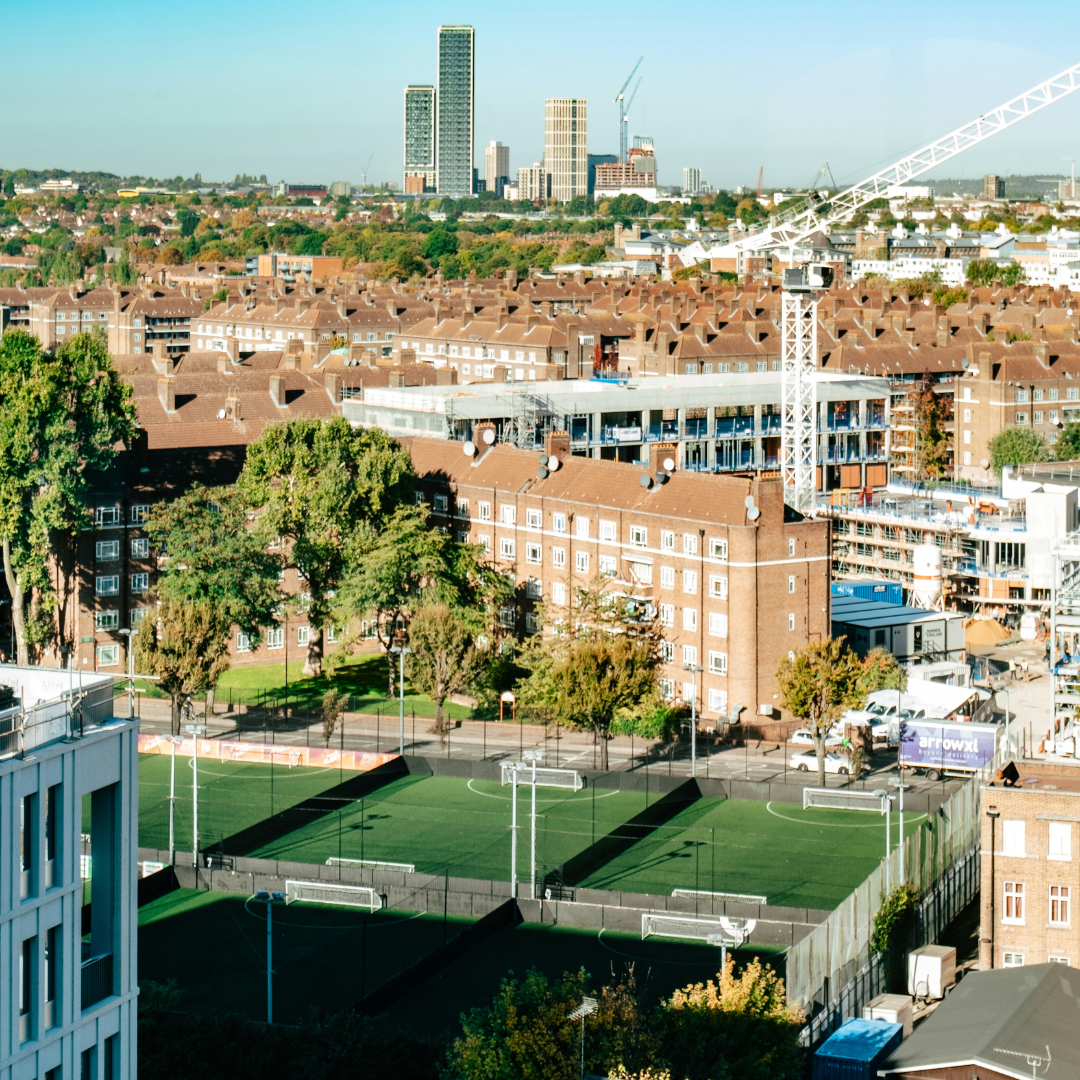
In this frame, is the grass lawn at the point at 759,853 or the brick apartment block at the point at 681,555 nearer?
the grass lawn at the point at 759,853

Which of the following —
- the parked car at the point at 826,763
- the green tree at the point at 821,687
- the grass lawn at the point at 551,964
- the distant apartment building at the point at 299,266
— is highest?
the distant apartment building at the point at 299,266

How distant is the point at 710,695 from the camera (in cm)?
4222

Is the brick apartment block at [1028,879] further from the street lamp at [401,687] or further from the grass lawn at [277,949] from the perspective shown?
the street lamp at [401,687]

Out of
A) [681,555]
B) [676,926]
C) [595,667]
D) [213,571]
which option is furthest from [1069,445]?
[676,926]

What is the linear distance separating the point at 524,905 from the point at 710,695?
Result: 13025mm

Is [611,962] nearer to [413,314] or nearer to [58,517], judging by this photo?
[58,517]

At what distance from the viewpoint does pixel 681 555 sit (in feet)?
141

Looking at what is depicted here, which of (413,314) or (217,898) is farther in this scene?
(413,314)

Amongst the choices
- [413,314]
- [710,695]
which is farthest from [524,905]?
[413,314]

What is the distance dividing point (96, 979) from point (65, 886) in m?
0.98

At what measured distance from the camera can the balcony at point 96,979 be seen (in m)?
14.5

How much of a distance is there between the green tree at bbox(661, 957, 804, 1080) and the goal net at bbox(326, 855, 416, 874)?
31.9 feet

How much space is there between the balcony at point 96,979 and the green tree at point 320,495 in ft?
99.9

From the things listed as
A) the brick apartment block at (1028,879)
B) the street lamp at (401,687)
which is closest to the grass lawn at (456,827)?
the street lamp at (401,687)
